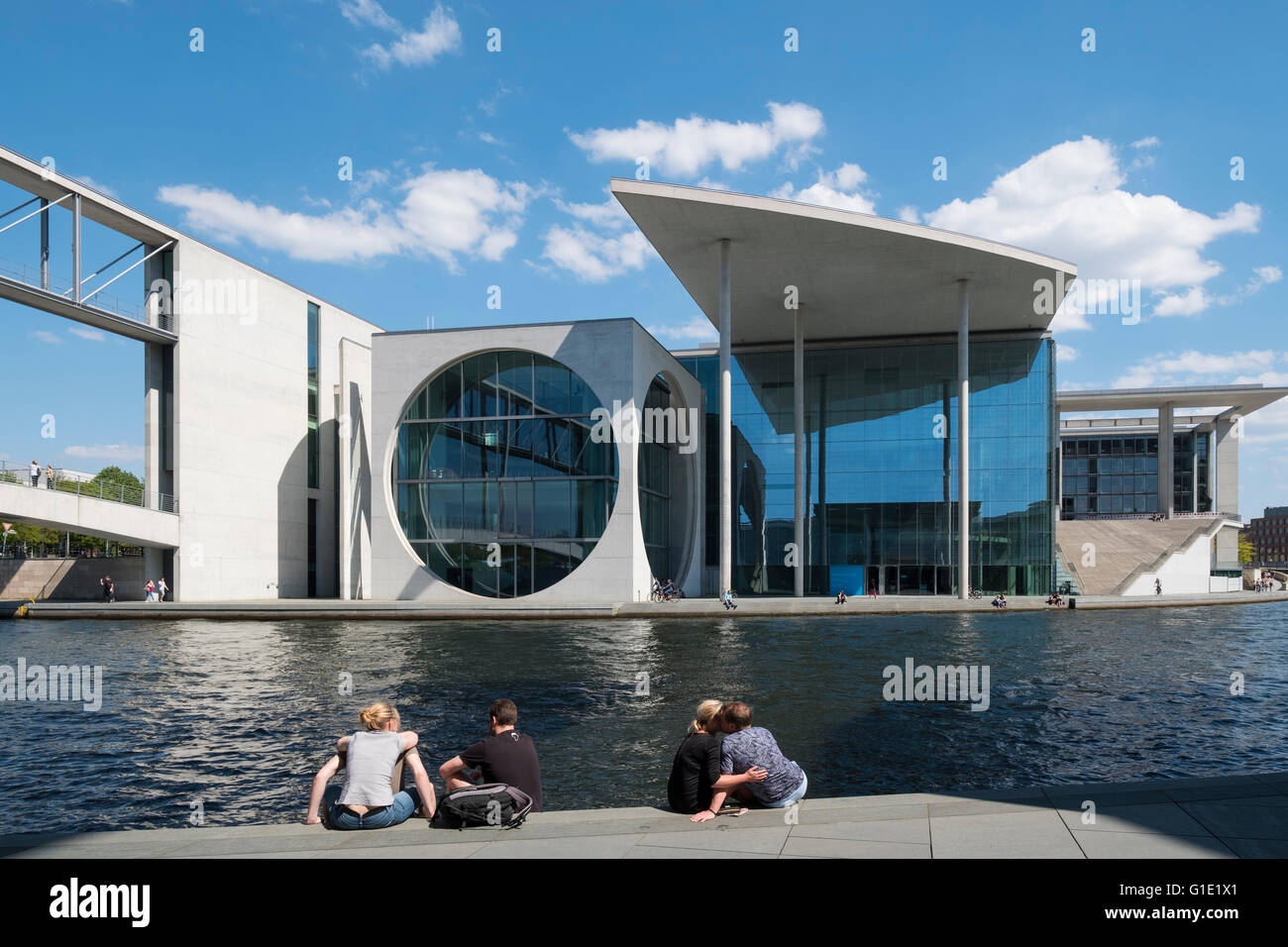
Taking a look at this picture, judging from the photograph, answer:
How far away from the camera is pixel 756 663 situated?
1966 cm

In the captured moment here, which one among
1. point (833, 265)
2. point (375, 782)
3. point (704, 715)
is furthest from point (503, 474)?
Result: point (375, 782)

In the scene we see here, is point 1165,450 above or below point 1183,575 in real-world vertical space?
above

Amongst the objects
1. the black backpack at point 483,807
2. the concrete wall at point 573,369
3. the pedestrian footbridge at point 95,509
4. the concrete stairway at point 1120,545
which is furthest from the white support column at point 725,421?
the black backpack at point 483,807

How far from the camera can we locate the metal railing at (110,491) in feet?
119

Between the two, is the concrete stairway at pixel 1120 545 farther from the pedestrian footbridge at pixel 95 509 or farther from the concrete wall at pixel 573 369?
the pedestrian footbridge at pixel 95 509

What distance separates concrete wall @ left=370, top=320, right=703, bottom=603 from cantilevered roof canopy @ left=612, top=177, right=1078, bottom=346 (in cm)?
455

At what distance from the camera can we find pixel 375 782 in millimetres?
7152

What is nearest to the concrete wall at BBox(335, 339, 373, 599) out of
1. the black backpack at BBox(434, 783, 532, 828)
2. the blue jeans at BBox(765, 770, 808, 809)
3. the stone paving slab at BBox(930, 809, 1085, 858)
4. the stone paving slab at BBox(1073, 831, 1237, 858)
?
the black backpack at BBox(434, 783, 532, 828)

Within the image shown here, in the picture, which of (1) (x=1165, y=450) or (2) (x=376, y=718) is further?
(1) (x=1165, y=450)

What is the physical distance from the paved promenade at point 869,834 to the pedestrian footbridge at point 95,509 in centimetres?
3323

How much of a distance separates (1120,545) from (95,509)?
51666 mm

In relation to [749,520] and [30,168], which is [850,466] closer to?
[749,520]

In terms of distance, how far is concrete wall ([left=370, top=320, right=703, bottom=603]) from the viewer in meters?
36.8

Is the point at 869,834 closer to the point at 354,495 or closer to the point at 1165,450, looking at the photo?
the point at 354,495
